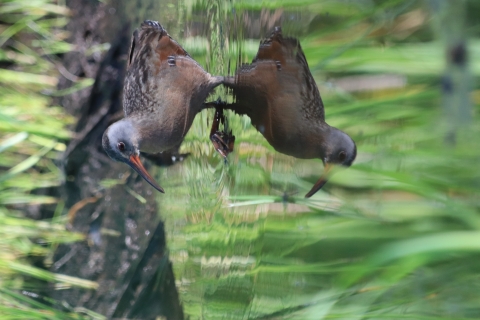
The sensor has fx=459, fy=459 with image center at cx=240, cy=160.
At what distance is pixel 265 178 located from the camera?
50 centimetres

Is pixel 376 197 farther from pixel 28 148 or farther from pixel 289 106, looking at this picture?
pixel 28 148

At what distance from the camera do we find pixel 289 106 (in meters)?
0.43

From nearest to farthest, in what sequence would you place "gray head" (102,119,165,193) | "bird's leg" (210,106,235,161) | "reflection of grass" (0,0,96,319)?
"bird's leg" (210,106,235,161), "gray head" (102,119,165,193), "reflection of grass" (0,0,96,319)

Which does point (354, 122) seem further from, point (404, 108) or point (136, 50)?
point (136, 50)

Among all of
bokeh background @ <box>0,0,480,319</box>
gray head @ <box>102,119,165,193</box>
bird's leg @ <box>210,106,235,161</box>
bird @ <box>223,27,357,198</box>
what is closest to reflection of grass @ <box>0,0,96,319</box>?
bokeh background @ <box>0,0,480,319</box>

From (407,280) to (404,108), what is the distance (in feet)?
0.40

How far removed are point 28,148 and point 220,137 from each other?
786 mm

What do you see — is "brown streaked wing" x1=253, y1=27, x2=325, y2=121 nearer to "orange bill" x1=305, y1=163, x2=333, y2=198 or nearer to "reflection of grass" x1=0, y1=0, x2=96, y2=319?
"orange bill" x1=305, y1=163, x2=333, y2=198

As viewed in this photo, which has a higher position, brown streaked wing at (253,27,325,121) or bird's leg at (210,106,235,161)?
brown streaked wing at (253,27,325,121)

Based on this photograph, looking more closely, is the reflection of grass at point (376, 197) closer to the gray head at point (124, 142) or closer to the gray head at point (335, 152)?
the gray head at point (335, 152)

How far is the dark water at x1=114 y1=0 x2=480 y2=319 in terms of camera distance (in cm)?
24

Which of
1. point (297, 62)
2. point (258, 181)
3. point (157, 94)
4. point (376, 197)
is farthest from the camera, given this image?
point (157, 94)

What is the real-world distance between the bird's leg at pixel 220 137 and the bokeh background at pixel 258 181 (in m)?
0.02

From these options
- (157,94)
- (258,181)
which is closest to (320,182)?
(258,181)
